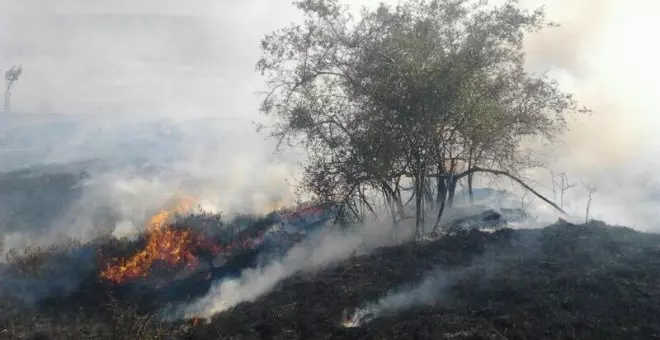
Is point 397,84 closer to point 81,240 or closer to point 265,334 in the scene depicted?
point 265,334

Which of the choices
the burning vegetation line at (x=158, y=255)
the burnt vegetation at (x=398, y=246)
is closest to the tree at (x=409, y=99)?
the burnt vegetation at (x=398, y=246)

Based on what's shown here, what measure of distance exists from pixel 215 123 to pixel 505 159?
41056 mm

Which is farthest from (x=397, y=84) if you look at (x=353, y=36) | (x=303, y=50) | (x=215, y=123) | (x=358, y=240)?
(x=215, y=123)

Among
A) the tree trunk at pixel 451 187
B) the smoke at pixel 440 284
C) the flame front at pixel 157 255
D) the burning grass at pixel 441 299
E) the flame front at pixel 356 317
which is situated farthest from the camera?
the tree trunk at pixel 451 187

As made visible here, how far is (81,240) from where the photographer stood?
2372 cm

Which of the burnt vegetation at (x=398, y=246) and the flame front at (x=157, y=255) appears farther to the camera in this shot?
the flame front at (x=157, y=255)

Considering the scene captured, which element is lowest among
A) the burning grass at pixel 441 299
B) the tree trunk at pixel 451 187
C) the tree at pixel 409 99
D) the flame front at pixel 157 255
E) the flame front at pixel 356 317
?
the flame front at pixel 356 317

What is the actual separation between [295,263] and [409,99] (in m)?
7.71

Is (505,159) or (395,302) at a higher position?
(505,159)

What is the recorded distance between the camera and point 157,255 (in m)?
19.7

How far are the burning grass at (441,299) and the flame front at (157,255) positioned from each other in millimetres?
440

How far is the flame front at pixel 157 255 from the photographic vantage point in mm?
18703

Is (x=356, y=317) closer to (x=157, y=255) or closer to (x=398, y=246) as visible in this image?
(x=398, y=246)

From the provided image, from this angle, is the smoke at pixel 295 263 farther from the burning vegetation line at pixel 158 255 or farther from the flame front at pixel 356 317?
the flame front at pixel 356 317
